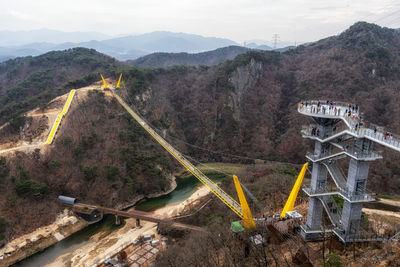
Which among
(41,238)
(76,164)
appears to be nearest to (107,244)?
(41,238)

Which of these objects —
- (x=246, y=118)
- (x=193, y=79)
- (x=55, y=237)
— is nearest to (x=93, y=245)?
(x=55, y=237)

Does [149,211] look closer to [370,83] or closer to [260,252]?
[260,252]

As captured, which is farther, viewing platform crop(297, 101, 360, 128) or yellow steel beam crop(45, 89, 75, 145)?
yellow steel beam crop(45, 89, 75, 145)

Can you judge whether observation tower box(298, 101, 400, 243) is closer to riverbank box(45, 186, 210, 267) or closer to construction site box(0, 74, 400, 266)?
construction site box(0, 74, 400, 266)

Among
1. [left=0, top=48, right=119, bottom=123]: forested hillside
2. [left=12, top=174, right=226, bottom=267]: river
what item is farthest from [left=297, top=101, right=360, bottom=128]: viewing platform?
[left=0, top=48, right=119, bottom=123]: forested hillside

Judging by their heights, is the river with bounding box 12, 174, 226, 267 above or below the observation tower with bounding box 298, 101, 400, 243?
below
